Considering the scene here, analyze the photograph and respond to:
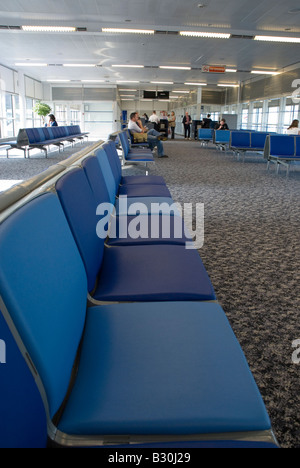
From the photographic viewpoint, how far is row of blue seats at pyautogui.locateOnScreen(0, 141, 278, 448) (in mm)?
737

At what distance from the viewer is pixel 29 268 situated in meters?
0.77

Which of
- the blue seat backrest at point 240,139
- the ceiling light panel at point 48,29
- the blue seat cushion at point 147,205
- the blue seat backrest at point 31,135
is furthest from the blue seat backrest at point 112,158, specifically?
the ceiling light panel at point 48,29

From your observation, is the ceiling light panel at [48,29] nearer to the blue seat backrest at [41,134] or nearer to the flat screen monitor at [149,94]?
the blue seat backrest at [41,134]

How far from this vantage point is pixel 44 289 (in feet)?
2.68

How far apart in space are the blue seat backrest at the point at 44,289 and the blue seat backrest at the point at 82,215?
0.17 meters

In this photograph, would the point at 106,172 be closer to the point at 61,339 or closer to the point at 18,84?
the point at 61,339

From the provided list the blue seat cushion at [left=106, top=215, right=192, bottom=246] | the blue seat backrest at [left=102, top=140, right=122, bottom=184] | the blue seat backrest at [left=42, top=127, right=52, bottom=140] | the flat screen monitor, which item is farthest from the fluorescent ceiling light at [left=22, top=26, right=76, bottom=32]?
the flat screen monitor

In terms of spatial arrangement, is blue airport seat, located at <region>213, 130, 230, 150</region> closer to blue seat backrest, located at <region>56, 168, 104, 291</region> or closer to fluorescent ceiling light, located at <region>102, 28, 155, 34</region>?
fluorescent ceiling light, located at <region>102, 28, 155, 34</region>

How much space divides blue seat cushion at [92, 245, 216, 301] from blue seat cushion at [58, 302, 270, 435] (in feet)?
0.50

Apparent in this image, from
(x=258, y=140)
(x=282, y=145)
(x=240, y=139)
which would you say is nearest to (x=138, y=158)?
(x=282, y=145)

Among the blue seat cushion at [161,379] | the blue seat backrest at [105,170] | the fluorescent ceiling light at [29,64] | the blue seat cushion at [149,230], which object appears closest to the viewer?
the blue seat cushion at [161,379]

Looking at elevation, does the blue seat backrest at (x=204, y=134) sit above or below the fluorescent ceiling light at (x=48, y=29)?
below

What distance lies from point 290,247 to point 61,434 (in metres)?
2.98

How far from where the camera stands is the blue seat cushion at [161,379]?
819 millimetres
